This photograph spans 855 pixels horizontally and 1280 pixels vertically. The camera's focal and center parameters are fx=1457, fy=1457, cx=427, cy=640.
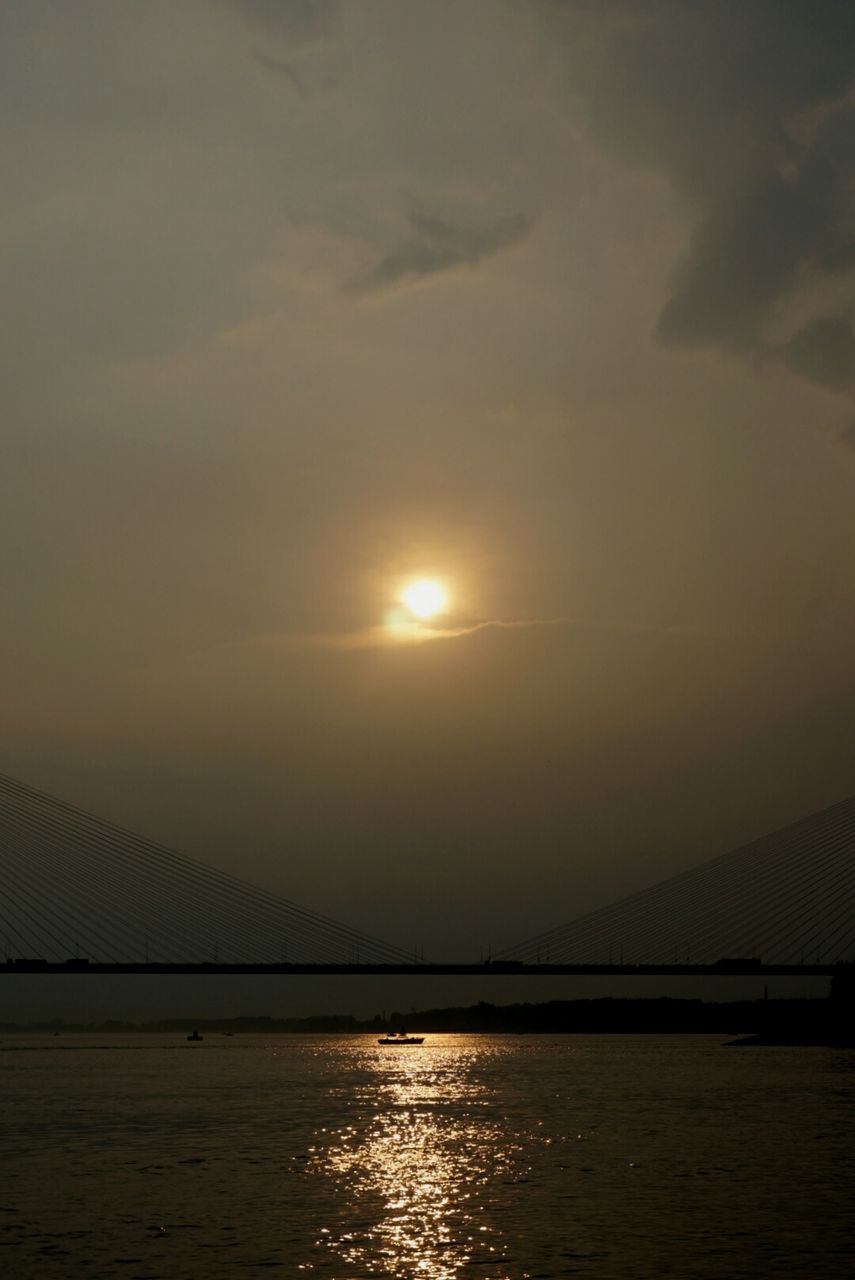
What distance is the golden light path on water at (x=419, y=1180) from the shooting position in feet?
76.1

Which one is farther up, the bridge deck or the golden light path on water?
the bridge deck

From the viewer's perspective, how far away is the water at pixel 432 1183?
23.2 m

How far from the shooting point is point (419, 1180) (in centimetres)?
3278

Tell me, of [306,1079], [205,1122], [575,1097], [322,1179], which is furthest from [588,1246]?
[306,1079]

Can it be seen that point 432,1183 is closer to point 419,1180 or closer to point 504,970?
point 419,1180

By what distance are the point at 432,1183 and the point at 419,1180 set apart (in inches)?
23.2

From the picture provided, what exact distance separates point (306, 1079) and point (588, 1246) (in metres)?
59.1

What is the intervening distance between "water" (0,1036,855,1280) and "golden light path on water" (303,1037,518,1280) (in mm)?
87

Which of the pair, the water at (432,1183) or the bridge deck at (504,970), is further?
the bridge deck at (504,970)

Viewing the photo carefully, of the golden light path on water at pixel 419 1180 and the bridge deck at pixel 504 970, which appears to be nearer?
the golden light path on water at pixel 419 1180

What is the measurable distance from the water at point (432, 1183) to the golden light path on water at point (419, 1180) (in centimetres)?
9

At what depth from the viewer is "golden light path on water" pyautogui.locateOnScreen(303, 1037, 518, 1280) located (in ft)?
76.1

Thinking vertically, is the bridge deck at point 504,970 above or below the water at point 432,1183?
above

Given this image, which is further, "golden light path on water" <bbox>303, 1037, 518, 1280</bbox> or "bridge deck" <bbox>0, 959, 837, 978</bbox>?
"bridge deck" <bbox>0, 959, 837, 978</bbox>
